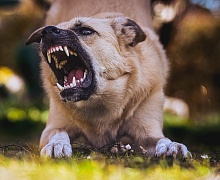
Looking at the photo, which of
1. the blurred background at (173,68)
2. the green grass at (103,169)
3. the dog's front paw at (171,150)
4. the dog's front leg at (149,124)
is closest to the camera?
the green grass at (103,169)

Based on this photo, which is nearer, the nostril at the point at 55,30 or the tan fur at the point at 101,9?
the nostril at the point at 55,30

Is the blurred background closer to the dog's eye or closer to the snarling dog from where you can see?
the snarling dog

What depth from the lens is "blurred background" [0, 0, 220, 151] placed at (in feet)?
27.5

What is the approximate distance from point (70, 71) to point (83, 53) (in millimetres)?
191

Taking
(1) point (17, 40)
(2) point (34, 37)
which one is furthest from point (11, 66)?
(2) point (34, 37)

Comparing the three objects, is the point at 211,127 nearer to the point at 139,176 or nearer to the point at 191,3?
the point at 191,3

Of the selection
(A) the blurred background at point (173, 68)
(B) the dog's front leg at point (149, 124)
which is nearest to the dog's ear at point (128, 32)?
(B) the dog's front leg at point (149, 124)

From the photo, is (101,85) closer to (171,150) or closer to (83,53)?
(83,53)

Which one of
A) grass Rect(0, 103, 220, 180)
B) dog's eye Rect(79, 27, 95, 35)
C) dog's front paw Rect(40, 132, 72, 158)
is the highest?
dog's eye Rect(79, 27, 95, 35)

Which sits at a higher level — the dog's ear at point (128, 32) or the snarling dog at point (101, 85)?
the dog's ear at point (128, 32)

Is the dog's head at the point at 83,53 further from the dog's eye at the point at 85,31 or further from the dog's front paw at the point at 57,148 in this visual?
the dog's front paw at the point at 57,148

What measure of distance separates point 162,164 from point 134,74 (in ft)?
4.16

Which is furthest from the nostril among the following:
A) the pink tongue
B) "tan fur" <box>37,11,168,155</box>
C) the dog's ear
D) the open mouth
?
the dog's ear

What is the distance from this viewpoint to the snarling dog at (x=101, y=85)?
4.40m
